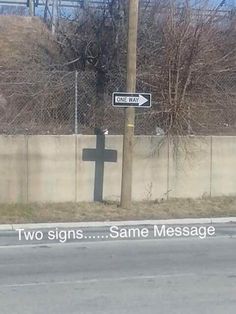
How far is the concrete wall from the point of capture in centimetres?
1544

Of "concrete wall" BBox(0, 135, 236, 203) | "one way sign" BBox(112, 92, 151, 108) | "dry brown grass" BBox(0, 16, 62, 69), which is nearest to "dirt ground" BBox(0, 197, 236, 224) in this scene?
"concrete wall" BBox(0, 135, 236, 203)

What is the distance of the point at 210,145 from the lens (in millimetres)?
16766

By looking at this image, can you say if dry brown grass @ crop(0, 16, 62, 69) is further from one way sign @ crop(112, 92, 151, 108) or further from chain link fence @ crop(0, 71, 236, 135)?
one way sign @ crop(112, 92, 151, 108)

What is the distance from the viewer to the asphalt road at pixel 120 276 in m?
6.83

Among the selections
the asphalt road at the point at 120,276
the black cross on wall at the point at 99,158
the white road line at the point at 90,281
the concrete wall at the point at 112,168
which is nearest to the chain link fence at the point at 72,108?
the concrete wall at the point at 112,168

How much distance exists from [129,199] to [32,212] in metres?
2.08

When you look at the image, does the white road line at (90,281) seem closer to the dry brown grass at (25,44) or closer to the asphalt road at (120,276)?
the asphalt road at (120,276)

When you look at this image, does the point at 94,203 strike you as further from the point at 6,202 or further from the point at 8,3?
the point at 8,3

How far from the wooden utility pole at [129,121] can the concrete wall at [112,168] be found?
1.07m

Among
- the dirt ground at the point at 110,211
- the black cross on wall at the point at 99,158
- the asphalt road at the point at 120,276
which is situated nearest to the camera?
the asphalt road at the point at 120,276

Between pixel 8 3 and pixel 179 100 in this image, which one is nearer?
pixel 179 100

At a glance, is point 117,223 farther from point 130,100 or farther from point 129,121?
point 130,100

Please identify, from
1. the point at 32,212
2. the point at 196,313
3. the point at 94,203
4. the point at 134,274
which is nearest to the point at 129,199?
the point at 94,203

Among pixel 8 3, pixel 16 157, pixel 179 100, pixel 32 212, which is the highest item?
pixel 8 3
